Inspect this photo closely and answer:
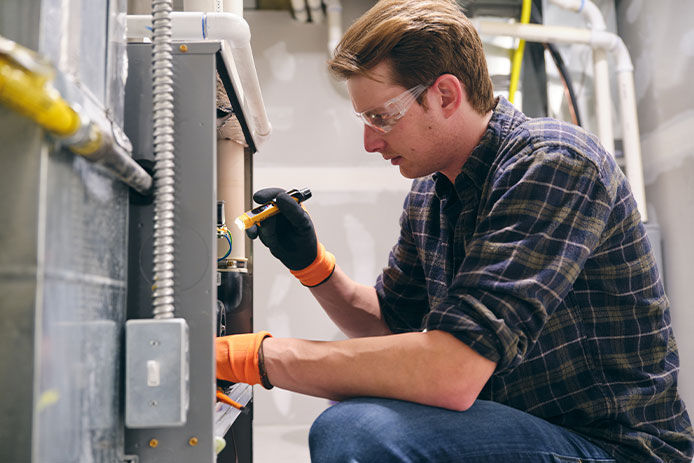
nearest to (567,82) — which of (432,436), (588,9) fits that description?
(588,9)

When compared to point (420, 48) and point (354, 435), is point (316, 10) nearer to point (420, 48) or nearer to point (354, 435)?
point (420, 48)

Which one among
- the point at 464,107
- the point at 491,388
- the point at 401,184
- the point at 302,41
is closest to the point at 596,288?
the point at 491,388

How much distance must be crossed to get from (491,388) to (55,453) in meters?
0.76

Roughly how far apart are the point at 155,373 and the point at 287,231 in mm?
655

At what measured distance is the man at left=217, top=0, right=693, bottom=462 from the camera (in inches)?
33.6

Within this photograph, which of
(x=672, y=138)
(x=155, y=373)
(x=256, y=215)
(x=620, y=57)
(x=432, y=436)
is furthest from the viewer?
(x=620, y=57)

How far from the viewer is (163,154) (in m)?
0.66

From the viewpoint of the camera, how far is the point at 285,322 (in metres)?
2.29

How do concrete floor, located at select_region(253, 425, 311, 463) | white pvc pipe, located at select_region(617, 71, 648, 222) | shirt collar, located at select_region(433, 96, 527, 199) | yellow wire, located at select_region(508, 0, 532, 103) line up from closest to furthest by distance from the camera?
1. shirt collar, located at select_region(433, 96, 527, 199)
2. concrete floor, located at select_region(253, 425, 311, 463)
3. white pvc pipe, located at select_region(617, 71, 648, 222)
4. yellow wire, located at select_region(508, 0, 532, 103)

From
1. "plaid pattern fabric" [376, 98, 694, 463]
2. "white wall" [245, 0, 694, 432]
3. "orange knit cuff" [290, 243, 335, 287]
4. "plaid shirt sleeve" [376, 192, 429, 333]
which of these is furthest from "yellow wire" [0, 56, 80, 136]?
"white wall" [245, 0, 694, 432]

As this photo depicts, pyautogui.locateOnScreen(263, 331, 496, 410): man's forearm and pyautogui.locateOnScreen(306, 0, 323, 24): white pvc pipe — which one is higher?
pyautogui.locateOnScreen(306, 0, 323, 24): white pvc pipe

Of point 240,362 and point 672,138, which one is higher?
point 672,138

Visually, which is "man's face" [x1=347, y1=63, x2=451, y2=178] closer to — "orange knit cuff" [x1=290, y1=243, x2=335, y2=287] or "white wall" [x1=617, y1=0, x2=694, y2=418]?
"orange knit cuff" [x1=290, y1=243, x2=335, y2=287]

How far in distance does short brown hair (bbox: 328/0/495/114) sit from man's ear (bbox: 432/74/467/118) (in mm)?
15
